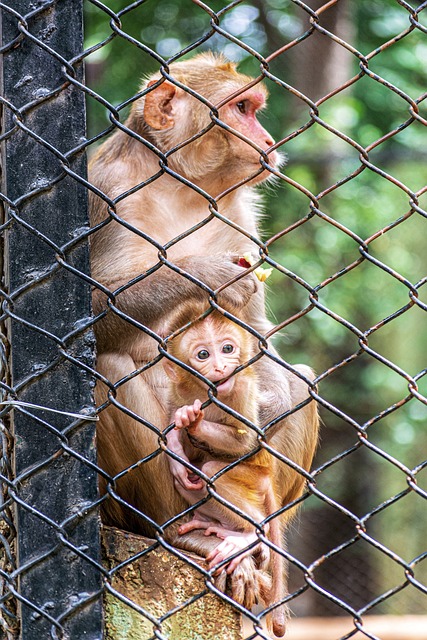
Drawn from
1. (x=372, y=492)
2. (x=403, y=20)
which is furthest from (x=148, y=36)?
(x=372, y=492)

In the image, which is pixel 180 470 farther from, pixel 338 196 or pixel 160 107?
pixel 338 196

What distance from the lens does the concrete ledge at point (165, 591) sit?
2918mm

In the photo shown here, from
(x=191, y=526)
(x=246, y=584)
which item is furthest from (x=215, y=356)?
(x=246, y=584)

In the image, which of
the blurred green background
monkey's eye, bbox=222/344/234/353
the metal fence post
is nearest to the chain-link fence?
the metal fence post

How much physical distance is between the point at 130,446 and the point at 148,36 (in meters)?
5.65

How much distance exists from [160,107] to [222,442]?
1.55m

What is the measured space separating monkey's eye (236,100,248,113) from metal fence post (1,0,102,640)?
1576 millimetres

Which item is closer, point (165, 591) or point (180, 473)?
point (165, 591)

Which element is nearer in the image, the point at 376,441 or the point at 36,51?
the point at 36,51

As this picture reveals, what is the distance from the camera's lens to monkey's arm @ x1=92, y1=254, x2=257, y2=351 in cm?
337

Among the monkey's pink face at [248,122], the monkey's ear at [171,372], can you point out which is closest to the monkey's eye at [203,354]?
the monkey's ear at [171,372]

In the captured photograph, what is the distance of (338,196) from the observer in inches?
312

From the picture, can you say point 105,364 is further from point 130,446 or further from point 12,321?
point 12,321

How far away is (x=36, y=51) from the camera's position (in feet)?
8.36
